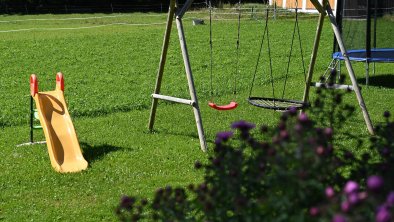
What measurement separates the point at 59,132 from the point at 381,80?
791 centimetres

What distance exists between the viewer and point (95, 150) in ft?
23.1

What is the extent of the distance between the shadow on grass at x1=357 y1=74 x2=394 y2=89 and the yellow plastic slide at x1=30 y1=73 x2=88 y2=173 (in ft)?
22.8

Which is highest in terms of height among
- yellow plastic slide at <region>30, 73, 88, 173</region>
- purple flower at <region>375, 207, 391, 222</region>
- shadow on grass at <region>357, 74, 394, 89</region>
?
purple flower at <region>375, 207, 391, 222</region>

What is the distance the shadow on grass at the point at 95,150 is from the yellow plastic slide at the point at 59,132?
204 millimetres

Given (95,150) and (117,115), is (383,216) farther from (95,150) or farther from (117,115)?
(117,115)

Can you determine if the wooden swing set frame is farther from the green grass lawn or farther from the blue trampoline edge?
the blue trampoline edge

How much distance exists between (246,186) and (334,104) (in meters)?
0.94

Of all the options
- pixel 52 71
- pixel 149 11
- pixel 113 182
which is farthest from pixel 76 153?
pixel 149 11

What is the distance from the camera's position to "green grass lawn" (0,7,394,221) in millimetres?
5625

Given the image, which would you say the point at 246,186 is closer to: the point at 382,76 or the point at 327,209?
the point at 327,209

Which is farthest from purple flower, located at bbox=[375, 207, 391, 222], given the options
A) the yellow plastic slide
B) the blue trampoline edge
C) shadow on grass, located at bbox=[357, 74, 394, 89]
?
shadow on grass, located at bbox=[357, 74, 394, 89]

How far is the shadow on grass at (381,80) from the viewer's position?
12.1 m

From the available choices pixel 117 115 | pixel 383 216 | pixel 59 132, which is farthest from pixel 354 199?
pixel 117 115

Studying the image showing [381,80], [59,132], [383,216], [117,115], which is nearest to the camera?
[383,216]
